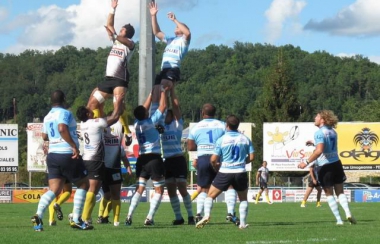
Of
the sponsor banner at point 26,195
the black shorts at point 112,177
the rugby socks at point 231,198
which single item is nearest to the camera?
the rugby socks at point 231,198

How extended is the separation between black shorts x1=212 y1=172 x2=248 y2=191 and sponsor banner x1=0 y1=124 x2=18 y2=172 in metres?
39.2

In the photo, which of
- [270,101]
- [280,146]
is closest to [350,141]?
[280,146]

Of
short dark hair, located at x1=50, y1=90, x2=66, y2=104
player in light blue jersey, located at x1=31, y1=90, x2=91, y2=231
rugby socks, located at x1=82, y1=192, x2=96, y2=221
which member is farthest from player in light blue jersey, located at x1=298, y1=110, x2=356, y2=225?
short dark hair, located at x1=50, y1=90, x2=66, y2=104

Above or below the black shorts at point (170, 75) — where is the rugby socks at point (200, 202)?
below

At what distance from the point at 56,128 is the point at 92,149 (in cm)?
113

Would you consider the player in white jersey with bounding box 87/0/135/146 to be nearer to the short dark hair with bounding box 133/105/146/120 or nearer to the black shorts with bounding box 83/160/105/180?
the short dark hair with bounding box 133/105/146/120

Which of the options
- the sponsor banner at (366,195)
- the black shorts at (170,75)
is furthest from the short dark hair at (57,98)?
the sponsor banner at (366,195)

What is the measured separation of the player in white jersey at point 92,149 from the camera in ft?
50.0

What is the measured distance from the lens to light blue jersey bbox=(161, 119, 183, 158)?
675 inches

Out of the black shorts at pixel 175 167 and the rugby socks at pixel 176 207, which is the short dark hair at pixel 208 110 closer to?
the black shorts at pixel 175 167

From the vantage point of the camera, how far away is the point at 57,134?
564 inches

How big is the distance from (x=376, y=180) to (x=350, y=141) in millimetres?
27610

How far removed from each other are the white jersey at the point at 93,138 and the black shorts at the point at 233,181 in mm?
2107

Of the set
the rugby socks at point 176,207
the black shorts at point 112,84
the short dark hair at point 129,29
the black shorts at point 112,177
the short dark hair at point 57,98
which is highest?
the short dark hair at point 129,29
